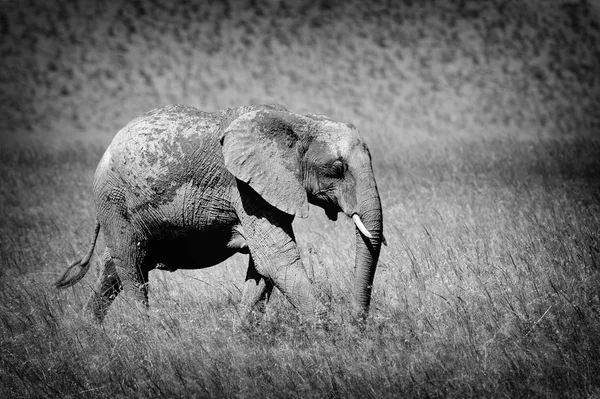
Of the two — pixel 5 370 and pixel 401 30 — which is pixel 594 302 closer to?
pixel 5 370

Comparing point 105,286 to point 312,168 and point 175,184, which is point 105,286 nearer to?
point 175,184

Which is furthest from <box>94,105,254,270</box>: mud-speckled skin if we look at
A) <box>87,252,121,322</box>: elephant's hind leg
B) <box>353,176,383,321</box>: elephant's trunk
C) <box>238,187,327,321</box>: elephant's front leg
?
<box>353,176,383,321</box>: elephant's trunk

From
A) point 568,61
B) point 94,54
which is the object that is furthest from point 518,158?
point 94,54

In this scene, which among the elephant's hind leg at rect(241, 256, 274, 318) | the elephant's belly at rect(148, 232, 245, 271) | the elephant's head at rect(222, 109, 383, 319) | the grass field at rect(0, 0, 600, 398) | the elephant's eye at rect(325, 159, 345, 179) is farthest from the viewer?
the elephant's hind leg at rect(241, 256, 274, 318)

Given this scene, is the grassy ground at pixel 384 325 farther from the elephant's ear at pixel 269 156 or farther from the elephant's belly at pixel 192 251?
the elephant's ear at pixel 269 156

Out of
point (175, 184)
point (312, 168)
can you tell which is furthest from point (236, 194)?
point (312, 168)

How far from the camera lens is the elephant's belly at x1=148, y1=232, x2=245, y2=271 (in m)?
6.87

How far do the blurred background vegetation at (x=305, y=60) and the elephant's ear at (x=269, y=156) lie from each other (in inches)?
678

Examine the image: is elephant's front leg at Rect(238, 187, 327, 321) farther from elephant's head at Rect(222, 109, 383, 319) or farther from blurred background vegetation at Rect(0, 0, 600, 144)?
blurred background vegetation at Rect(0, 0, 600, 144)

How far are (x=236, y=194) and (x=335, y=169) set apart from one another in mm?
911

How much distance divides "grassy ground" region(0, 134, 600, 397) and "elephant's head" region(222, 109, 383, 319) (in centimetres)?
64

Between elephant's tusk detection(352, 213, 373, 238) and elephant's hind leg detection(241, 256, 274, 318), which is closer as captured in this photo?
elephant's tusk detection(352, 213, 373, 238)

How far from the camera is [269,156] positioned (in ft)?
20.8

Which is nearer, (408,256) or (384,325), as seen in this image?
(384,325)
